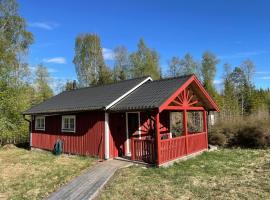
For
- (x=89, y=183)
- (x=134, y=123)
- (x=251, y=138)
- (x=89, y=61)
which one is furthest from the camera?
(x=89, y=61)

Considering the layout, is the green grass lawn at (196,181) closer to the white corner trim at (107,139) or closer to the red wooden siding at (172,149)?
the red wooden siding at (172,149)

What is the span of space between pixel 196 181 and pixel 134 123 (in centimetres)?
502

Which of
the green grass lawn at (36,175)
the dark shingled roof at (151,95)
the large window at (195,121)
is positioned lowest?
the green grass lawn at (36,175)

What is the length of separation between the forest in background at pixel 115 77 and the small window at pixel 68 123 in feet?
16.6

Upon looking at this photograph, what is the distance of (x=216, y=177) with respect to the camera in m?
8.03

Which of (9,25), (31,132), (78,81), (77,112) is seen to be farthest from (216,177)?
(78,81)

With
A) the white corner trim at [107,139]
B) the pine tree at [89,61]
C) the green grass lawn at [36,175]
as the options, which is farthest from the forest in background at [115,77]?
the white corner trim at [107,139]

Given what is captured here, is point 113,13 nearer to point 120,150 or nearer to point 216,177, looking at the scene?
point 120,150

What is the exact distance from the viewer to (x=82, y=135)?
469 inches

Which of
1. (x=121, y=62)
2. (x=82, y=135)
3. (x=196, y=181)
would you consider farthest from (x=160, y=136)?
(x=121, y=62)

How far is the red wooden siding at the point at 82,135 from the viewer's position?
1107cm

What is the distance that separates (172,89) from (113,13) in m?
7.28

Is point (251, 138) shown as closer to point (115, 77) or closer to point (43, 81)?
point (115, 77)

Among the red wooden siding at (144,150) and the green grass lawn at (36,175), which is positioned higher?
the red wooden siding at (144,150)
